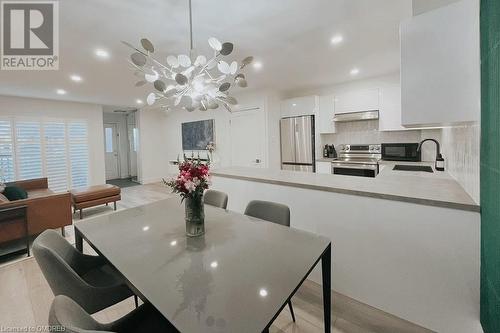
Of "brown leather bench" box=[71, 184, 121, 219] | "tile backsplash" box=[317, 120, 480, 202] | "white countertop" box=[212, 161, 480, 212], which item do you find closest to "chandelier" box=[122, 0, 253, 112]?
"white countertop" box=[212, 161, 480, 212]

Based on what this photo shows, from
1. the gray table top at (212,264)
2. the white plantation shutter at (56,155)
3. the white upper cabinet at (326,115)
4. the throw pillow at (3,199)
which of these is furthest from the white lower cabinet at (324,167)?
the white plantation shutter at (56,155)

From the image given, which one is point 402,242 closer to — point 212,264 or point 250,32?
point 212,264

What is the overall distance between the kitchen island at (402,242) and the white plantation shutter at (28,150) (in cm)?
638

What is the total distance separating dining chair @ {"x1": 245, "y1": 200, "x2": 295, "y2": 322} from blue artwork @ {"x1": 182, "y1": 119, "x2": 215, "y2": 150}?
4.57 m

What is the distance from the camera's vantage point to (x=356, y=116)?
422 centimetres

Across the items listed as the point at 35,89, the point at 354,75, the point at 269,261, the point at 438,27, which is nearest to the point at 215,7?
the point at 438,27

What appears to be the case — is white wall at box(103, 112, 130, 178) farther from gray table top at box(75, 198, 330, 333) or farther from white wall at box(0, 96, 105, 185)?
gray table top at box(75, 198, 330, 333)

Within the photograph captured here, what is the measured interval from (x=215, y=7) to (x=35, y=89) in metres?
4.82

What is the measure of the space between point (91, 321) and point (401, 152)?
458 cm

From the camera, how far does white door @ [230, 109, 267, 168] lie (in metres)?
5.07

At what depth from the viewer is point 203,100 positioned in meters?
2.48

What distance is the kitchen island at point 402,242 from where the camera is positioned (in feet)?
4.65

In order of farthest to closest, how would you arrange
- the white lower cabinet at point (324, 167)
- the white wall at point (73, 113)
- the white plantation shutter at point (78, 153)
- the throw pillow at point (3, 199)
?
the white plantation shutter at point (78, 153)
the white wall at point (73, 113)
the white lower cabinet at point (324, 167)
the throw pillow at point (3, 199)

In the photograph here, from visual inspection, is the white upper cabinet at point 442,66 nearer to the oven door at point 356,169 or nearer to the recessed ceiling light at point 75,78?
the oven door at point 356,169
